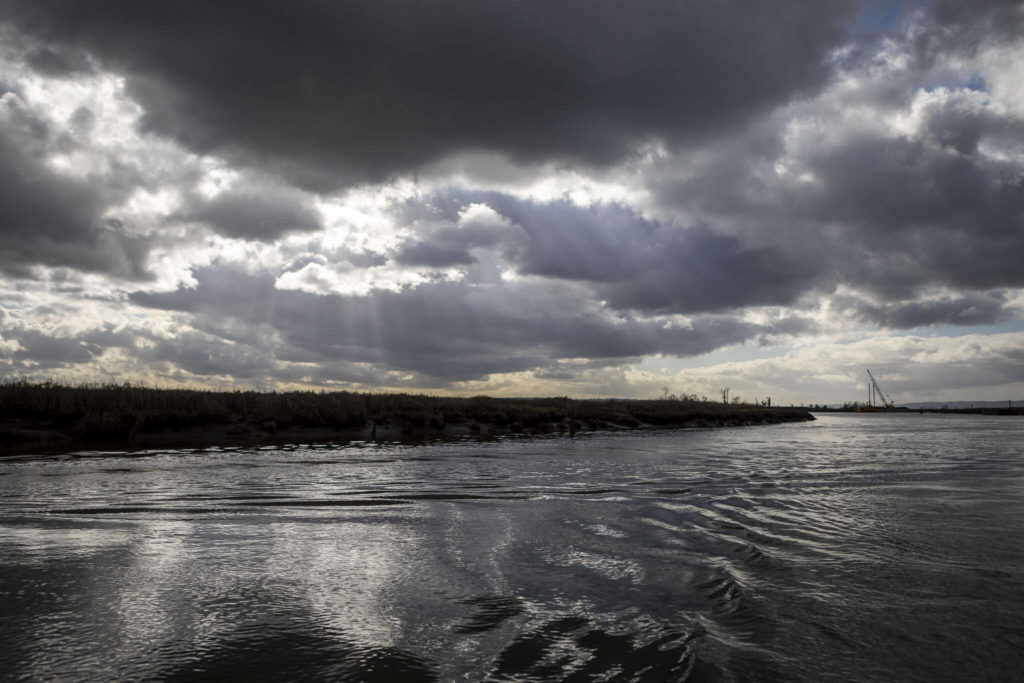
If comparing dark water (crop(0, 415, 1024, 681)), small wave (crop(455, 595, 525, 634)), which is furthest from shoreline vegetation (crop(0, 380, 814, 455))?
small wave (crop(455, 595, 525, 634))

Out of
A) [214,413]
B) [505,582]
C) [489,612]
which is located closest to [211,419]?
[214,413]

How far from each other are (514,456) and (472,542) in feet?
33.1

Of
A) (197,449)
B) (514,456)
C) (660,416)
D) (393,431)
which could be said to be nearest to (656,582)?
(514,456)

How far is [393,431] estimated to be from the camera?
26.1 metres

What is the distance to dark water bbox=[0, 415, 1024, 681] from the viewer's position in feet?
11.1

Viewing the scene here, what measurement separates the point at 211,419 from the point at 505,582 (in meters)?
21.8

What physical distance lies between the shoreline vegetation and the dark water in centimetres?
1136

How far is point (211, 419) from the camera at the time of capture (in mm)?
23031

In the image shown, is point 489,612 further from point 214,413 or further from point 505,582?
point 214,413

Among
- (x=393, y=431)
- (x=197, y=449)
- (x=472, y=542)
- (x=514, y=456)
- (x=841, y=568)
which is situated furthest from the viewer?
(x=393, y=431)

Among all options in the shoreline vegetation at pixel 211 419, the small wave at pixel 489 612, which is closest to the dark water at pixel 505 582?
the small wave at pixel 489 612

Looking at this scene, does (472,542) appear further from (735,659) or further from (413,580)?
(735,659)

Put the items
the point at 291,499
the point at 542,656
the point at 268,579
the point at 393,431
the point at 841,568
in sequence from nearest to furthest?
the point at 542,656 → the point at 268,579 → the point at 841,568 → the point at 291,499 → the point at 393,431

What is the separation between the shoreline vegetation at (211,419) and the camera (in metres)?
19.9
